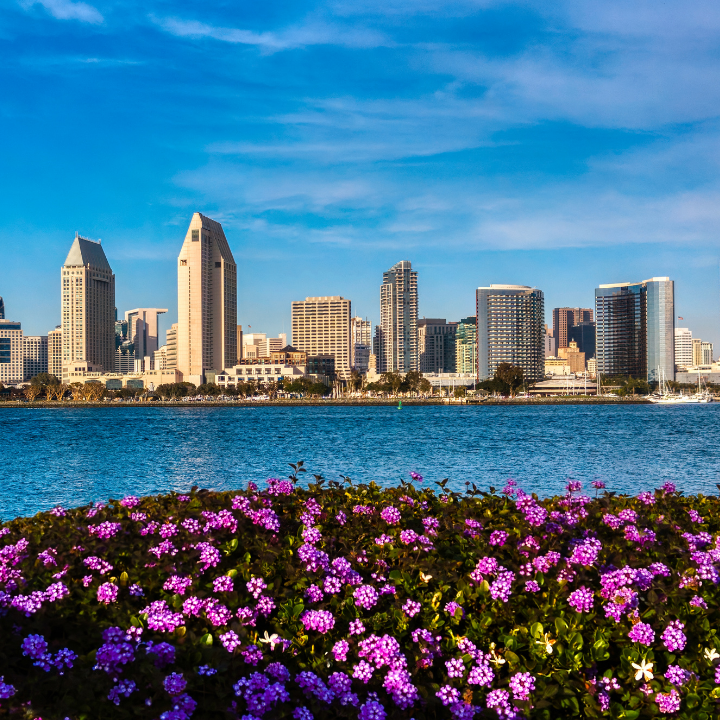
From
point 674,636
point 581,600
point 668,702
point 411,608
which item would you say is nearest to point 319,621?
point 411,608

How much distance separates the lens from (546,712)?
4.58 m

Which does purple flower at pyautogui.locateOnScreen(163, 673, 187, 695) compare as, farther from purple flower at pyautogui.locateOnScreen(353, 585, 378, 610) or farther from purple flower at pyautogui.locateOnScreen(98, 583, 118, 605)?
purple flower at pyautogui.locateOnScreen(353, 585, 378, 610)

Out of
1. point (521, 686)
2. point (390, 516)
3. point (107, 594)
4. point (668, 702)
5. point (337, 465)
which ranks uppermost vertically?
point (390, 516)

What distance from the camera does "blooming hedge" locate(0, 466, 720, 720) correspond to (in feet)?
14.0

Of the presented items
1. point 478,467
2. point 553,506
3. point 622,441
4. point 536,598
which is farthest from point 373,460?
point 536,598

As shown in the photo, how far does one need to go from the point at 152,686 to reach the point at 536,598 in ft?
10.1

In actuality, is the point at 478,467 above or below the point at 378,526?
below

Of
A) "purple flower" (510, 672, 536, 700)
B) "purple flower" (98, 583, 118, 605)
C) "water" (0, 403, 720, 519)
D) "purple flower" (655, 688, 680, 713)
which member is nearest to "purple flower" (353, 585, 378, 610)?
"purple flower" (510, 672, 536, 700)

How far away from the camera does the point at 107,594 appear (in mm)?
5148

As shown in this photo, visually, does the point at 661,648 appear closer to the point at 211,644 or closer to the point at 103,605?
the point at 211,644

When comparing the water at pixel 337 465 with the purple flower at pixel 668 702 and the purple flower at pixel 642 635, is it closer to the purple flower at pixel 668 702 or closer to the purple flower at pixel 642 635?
the purple flower at pixel 642 635

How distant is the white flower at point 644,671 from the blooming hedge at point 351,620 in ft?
0.05

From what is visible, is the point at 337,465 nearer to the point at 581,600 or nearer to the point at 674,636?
the point at 581,600

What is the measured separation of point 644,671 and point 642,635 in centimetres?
29
